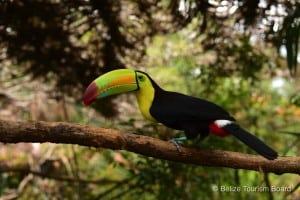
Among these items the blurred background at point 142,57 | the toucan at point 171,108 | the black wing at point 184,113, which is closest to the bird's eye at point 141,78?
the toucan at point 171,108

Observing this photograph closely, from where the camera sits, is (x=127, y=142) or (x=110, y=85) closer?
(x=127, y=142)

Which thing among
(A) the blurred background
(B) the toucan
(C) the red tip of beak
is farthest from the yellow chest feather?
(A) the blurred background

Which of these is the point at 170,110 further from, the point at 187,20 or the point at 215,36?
the point at 215,36

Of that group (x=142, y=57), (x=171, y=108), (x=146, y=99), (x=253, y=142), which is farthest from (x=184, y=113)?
(x=142, y=57)

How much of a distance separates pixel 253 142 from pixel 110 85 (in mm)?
623

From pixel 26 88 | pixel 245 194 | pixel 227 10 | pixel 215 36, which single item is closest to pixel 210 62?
pixel 215 36

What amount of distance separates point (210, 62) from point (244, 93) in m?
0.44

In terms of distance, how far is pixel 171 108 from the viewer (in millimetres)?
1987

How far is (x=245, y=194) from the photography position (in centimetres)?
419

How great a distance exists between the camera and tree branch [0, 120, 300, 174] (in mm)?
1612

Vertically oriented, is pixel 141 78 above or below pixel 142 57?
above

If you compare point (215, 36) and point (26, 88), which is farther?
point (26, 88)

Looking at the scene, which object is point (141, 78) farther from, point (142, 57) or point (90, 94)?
point (142, 57)

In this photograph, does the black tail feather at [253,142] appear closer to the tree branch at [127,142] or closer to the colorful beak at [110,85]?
the tree branch at [127,142]
